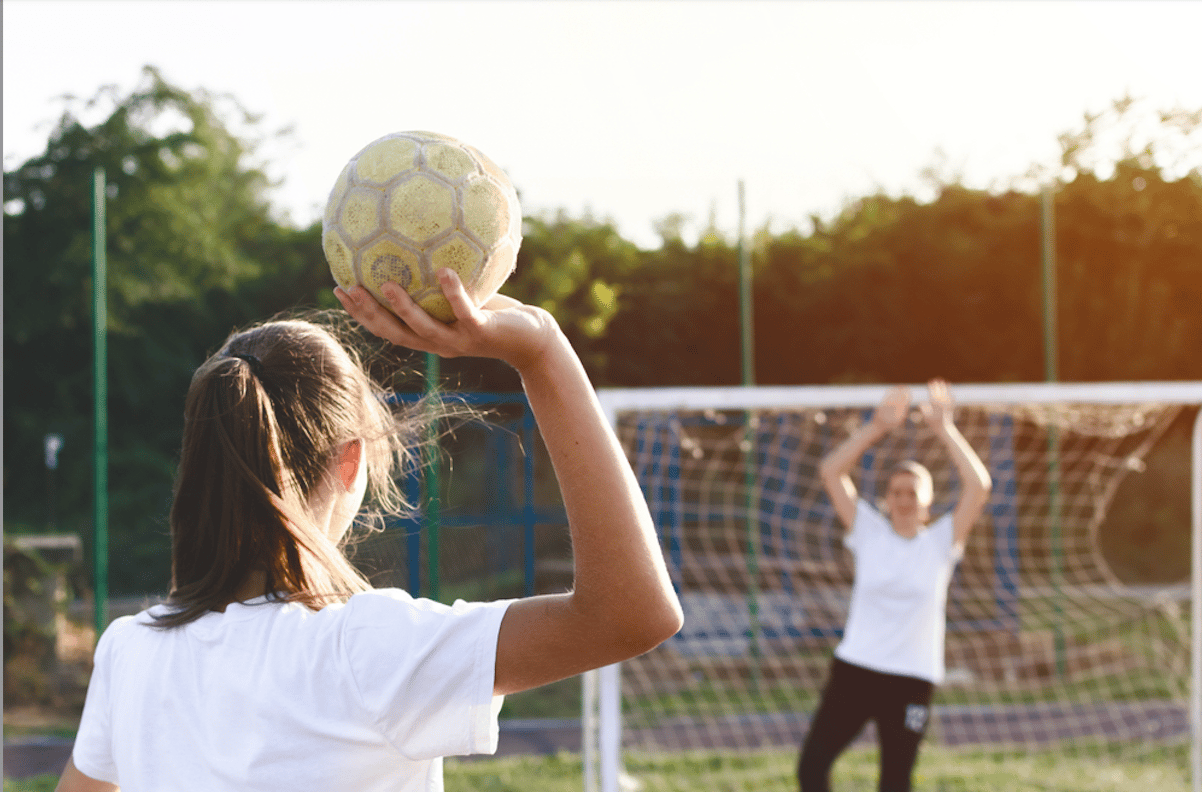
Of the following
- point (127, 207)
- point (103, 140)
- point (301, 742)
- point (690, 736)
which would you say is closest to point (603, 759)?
point (690, 736)

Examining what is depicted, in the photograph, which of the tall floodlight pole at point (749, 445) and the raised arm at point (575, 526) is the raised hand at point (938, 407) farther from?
the raised arm at point (575, 526)

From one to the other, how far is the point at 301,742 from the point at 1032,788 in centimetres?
577

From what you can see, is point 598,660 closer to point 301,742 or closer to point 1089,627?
point 301,742

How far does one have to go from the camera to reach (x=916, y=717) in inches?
168

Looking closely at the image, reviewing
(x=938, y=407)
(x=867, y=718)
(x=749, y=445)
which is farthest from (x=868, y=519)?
(x=749, y=445)

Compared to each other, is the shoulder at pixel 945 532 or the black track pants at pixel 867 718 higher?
the shoulder at pixel 945 532

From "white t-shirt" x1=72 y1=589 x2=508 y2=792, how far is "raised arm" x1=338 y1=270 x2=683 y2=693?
0.06 metres

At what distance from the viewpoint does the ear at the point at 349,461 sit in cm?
128

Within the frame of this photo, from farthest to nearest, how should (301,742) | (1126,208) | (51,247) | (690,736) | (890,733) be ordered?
1. (1126,208)
2. (51,247)
3. (690,736)
4. (890,733)
5. (301,742)

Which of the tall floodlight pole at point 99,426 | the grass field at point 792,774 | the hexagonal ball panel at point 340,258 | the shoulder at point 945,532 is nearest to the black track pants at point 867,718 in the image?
the shoulder at point 945,532

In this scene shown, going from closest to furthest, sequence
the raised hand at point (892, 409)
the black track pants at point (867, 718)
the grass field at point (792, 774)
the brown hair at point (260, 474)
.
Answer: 1. the brown hair at point (260, 474)
2. the black track pants at point (867, 718)
3. the raised hand at point (892, 409)
4. the grass field at point (792, 774)

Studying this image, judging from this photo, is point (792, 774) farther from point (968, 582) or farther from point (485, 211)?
point (485, 211)

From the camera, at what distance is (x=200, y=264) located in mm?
11938

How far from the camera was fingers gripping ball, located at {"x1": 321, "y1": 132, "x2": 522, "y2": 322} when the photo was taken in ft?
4.15
